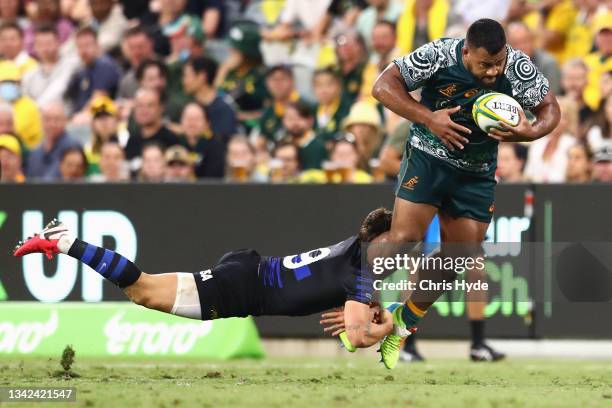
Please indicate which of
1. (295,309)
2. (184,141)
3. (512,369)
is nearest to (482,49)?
(295,309)

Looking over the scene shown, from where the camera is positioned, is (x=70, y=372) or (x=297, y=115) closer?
(x=70, y=372)

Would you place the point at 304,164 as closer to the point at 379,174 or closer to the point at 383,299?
the point at 379,174

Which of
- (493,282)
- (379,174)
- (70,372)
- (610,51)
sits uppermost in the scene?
(610,51)

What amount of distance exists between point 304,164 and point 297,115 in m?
0.78

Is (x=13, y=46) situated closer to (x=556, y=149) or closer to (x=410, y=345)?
(x=556, y=149)

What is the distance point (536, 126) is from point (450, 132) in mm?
630

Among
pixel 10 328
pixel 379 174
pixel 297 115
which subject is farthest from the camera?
pixel 297 115

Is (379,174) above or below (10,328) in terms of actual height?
above

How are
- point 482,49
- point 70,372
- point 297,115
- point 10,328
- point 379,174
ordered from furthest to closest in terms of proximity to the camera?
1. point 297,115
2. point 379,174
3. point 10,328
4. point 70,372
5. point 482,49

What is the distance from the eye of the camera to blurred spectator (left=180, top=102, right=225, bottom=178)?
15062mm

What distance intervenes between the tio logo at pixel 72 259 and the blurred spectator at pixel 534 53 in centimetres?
484

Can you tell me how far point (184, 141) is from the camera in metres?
15.3

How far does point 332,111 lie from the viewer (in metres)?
15.7

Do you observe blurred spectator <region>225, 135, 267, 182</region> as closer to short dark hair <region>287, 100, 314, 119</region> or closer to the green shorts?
short dark hair <region>287, 100, 314, 119</region>
